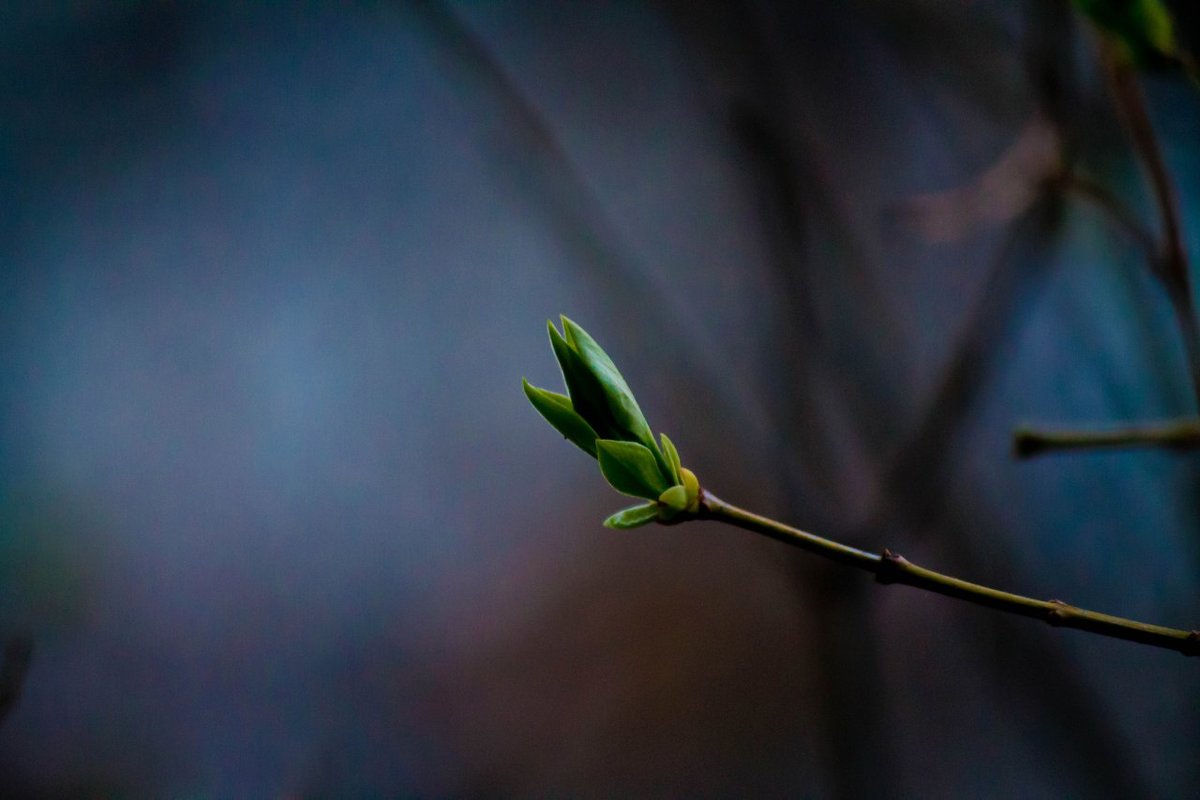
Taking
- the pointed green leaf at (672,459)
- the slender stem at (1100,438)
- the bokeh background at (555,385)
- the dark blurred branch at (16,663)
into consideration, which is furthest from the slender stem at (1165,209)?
the dark blurred branch at (16,663)

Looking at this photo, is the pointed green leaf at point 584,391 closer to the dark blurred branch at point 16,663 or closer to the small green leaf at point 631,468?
the small green leaf at point 631,468

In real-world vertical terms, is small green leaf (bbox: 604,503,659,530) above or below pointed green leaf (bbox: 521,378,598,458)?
below

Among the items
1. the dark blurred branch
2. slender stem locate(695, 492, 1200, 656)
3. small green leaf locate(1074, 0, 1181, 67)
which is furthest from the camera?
the dark blurred branch

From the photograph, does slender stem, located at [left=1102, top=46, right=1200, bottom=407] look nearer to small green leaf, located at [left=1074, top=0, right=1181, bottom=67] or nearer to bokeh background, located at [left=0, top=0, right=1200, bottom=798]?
small green leaf, located at [left=1074, top=0, right=1181, bottom=67]

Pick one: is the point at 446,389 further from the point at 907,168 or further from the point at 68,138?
the point at 907,168

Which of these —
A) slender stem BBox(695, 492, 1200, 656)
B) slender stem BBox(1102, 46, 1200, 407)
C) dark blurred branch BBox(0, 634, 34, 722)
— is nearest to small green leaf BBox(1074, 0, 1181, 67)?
slender stem BBox(1102, 46, 1200, 407)

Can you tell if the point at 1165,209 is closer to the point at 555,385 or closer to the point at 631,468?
the point at 631,468

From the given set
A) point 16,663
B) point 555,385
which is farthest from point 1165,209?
point 16,663
